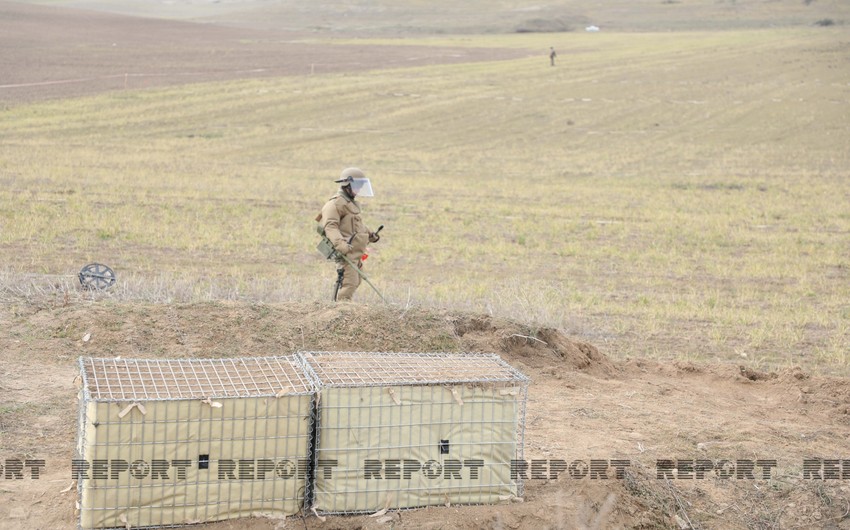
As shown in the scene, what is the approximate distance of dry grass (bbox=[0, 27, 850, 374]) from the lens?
1346 cm

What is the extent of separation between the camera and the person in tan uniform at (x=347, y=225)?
10453 millimetres

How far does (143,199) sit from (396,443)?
52.5ft

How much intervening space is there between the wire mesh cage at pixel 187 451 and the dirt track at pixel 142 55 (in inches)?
1270

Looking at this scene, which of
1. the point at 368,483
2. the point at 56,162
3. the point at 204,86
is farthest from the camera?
the point at 204,86

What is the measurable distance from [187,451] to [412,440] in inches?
56.2

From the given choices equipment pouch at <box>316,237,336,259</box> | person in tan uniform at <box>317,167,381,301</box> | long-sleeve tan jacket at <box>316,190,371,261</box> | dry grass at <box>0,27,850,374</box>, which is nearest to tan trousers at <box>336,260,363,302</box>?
person in tan uniform at <box>317,167,381,301</box>

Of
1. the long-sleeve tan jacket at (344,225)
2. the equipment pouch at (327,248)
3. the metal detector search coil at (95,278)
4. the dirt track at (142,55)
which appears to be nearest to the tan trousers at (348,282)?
the long-sleeve tan jacket at (344,225)

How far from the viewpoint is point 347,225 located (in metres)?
10.7

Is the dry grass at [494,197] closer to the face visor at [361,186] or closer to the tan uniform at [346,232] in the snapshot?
the tan uniform at [346,232]

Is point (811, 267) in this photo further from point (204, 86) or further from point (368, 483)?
point (204, 86)

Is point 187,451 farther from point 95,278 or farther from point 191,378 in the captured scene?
point 95,278

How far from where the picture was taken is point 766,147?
32.9 metres

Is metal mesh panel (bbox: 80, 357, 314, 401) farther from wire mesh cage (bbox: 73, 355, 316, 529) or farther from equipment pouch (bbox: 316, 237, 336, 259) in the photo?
equipment pouch (bbox: 316, 237, 336, 259)

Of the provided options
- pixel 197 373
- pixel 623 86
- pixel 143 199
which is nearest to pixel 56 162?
pixel 143 199
